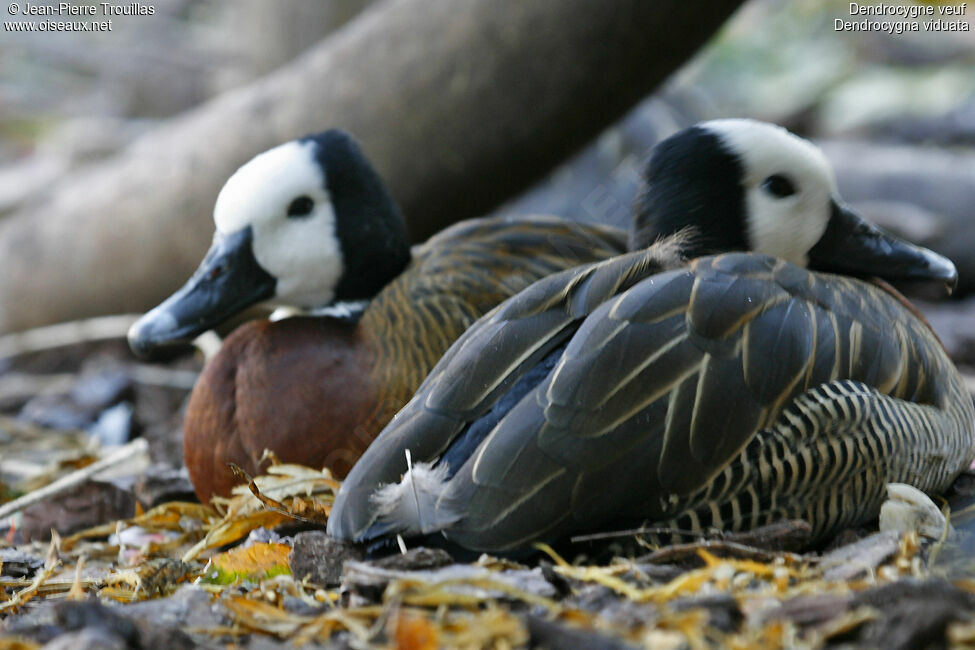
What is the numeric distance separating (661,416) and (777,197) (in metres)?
1.20

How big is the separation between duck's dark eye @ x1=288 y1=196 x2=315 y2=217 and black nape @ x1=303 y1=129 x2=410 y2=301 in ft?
0.25

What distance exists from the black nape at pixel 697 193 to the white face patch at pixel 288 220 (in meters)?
1.14

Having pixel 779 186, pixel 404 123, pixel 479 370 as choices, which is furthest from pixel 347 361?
pixel 404 123

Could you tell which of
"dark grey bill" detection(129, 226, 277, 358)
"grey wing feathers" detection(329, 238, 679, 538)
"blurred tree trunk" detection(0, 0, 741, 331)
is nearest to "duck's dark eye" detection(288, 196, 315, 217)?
"dark grey bill" detection(129, 226, 277, 358)

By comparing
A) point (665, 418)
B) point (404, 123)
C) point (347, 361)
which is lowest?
point (347, 361)

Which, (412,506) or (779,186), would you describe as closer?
(412,506)

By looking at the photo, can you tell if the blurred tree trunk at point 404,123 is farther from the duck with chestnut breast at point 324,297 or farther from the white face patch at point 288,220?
the white face patch at point 288,220

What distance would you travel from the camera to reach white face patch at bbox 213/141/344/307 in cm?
393

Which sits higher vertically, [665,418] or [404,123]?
[404,123]

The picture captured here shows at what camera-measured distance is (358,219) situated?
4066 millimetres

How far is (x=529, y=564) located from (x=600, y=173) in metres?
3.80

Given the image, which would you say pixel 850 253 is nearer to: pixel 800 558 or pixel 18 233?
pixel 800 558

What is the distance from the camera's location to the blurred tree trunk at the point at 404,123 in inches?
195

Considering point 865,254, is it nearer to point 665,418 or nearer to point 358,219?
point 665,418
